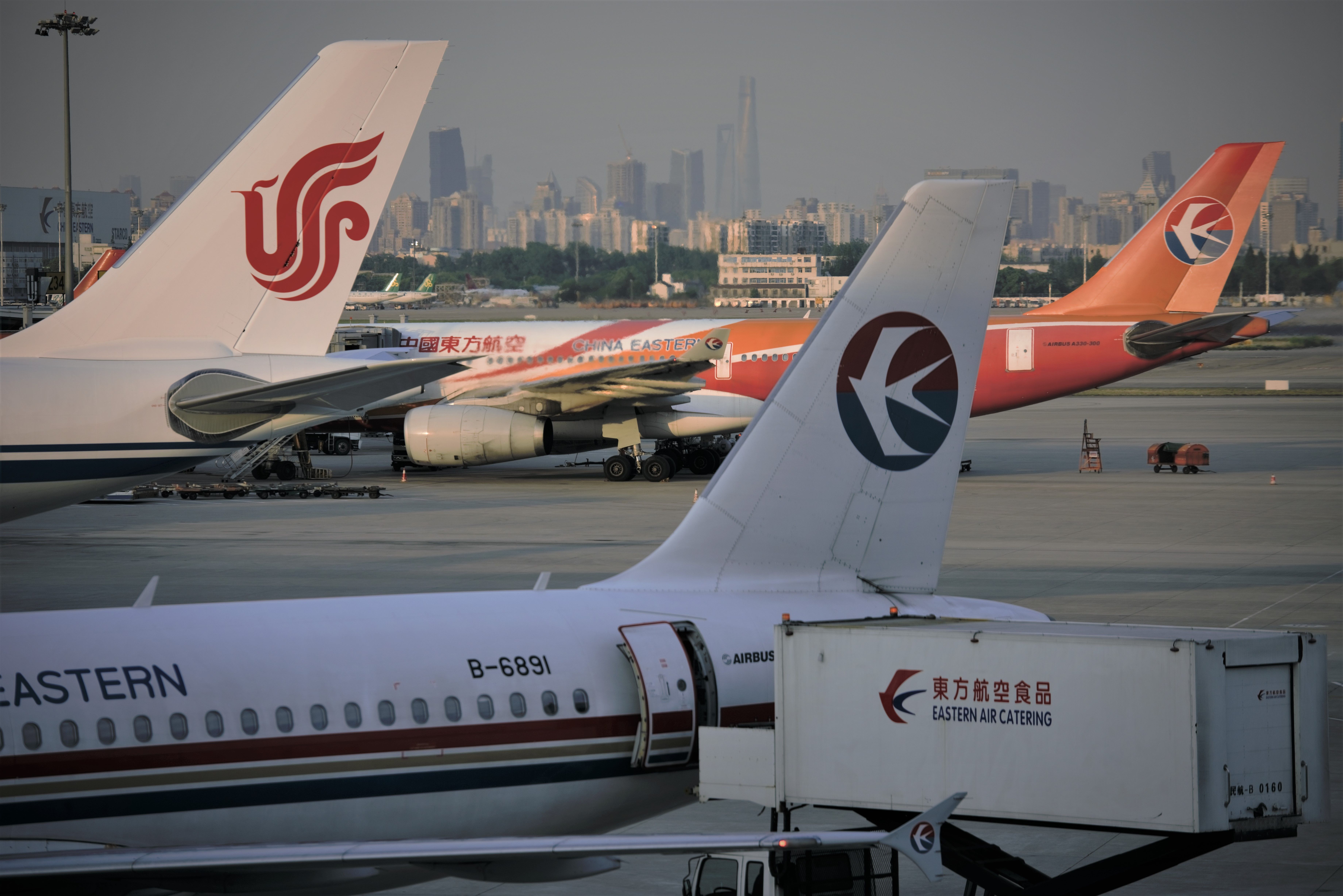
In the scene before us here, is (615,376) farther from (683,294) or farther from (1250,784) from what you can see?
(683,294)

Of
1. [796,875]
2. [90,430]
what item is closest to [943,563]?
[90,430]

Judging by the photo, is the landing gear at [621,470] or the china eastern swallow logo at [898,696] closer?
the china eastern swallow logo at [898,696]

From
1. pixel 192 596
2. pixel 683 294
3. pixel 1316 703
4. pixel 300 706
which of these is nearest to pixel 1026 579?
pixel 192 596

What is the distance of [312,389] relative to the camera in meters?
12.8

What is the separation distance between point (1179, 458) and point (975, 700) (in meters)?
35.2

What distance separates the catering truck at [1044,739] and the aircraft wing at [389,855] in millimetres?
1599

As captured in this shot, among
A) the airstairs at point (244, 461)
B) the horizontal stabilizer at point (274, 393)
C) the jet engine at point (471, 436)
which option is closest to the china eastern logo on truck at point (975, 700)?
the horizontal stabilizer at point (274, 393)

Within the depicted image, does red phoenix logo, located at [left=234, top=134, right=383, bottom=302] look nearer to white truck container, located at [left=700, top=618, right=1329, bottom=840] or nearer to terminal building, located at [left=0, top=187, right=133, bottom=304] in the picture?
white truck container, located at [left=700, top=618, right=1329, bottom=840]

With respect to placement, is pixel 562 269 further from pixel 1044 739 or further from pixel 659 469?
pixel 1044 739

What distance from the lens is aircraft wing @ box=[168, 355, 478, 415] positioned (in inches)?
474

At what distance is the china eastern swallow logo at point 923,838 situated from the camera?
6059mm

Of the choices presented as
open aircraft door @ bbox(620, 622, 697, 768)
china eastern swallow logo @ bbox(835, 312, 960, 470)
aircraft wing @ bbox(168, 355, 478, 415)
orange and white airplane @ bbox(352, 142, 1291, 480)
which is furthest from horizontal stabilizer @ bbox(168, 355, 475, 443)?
orange and white airplane @ bbox(352, 142, 1291, 480)

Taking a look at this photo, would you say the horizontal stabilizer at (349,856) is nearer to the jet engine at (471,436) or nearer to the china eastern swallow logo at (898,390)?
the china eastern swallow logo at (898,390)

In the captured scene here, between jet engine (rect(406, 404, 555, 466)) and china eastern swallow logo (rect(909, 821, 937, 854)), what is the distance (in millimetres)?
30939
